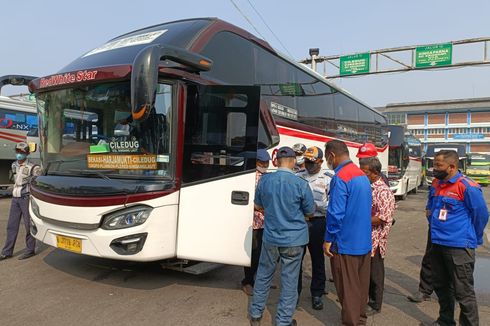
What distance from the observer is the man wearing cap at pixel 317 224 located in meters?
4.73

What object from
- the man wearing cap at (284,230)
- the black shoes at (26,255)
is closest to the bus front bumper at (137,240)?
the man wearing cap at (284,230)

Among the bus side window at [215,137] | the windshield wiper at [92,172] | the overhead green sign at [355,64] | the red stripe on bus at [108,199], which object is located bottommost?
the red stripe on bus at [108,199]

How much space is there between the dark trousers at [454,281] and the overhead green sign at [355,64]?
55.6 ft

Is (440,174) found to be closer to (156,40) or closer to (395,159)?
(156,40)

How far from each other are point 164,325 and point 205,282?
139 centimetres

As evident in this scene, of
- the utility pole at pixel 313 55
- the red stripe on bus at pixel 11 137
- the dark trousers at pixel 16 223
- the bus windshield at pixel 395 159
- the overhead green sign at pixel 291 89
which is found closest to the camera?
the dark trousers at pixel 16 223

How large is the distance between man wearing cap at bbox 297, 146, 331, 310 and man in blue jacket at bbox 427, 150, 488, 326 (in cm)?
121

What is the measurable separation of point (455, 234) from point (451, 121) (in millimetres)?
72930

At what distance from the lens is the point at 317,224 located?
485 cm

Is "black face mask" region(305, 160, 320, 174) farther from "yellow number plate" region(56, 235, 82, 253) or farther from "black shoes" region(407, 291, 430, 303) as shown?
"yellow number plate" region(56, 235, 82, 253)

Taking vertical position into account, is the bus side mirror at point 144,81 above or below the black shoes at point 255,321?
above

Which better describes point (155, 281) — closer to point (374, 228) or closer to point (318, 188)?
point (318, 188)

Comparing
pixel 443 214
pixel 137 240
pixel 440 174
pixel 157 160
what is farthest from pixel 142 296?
pixel 440 174

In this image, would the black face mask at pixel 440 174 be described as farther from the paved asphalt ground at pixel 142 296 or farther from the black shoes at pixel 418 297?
the black shoes at pixel 418 297
